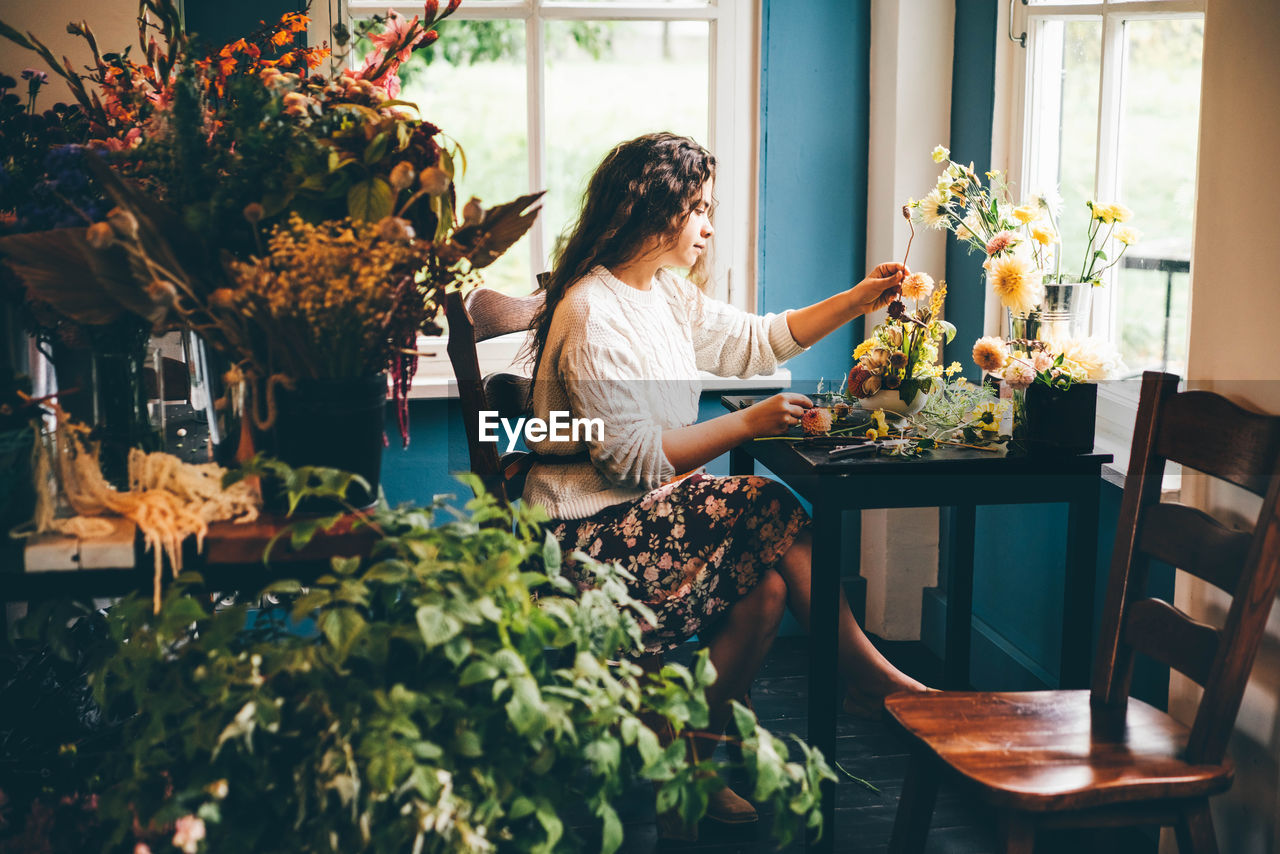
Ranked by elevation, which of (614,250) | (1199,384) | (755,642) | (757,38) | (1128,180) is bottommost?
(755,642)

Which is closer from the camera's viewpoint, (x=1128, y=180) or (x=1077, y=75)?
(x=1128, y=180)

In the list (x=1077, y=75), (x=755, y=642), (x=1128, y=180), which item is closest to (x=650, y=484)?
(x=755, y=642)

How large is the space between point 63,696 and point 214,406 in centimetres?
71

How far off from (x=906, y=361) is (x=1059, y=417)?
1.14 ft

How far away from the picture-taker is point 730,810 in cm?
232

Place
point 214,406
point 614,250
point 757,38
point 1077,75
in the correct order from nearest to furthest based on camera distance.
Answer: point 214,406
point 614,250
point 1077,75
point 757,38

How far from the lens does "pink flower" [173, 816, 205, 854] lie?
115 cm

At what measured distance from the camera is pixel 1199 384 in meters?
1.86

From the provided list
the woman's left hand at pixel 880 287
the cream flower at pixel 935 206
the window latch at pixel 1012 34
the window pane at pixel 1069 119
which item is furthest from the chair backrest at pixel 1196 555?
the window latch at pixel 1012 34

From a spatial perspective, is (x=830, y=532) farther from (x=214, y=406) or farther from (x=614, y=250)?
Result: (x=214, y=406)

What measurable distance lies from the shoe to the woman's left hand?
110 centimetres

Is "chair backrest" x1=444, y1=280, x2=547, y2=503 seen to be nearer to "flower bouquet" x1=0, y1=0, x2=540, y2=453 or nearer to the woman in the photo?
the woman

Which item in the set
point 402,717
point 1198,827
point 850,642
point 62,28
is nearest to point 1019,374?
point 850,642

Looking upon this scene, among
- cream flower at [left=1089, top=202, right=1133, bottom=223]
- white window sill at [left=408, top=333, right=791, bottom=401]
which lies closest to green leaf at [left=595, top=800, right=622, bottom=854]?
cream flower at [left=1089, top=202, right=1133, bottom=223]
